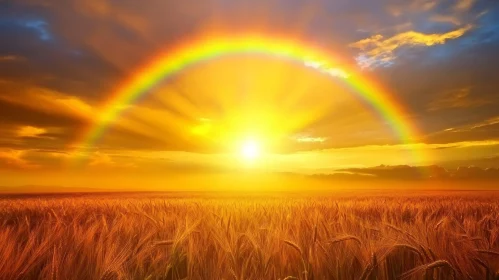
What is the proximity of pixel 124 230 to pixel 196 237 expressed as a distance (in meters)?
0.83

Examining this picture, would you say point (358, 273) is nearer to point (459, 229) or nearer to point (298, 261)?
point (298, 261)

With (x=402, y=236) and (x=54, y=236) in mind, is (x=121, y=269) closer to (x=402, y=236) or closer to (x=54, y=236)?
(x=54, y=236)

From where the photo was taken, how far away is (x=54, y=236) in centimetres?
320

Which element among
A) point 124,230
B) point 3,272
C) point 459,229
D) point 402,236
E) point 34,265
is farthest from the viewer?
point 459,229

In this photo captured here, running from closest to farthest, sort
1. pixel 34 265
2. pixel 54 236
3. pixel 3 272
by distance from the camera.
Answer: pixel 3 272 < pixel 34 265 < pixel 54 236

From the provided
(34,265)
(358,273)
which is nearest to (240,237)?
(358,273)

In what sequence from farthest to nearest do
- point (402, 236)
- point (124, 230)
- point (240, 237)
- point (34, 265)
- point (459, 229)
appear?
point (459, 229), point (124, 230), point (240, 237), point (402, 236), point (34, 265)

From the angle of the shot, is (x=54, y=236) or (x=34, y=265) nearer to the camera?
(x=34, y=265)

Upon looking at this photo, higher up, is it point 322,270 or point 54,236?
point 54,236

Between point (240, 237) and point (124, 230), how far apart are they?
138cm

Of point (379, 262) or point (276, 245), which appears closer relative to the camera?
point (379, 262)

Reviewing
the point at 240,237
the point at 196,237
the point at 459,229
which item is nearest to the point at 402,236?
the point at 240,237

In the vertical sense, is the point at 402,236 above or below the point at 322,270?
above

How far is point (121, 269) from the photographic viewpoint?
2.31 m
